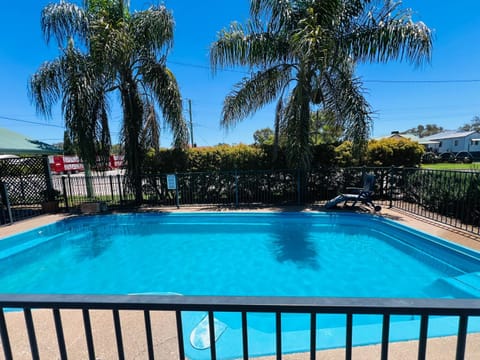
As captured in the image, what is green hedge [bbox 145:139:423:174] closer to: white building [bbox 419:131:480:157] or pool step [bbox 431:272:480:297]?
pool step [bbox 431:272:480:297]

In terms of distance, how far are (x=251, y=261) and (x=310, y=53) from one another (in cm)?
542

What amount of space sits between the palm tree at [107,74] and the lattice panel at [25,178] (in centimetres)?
313

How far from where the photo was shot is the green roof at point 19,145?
838 cm

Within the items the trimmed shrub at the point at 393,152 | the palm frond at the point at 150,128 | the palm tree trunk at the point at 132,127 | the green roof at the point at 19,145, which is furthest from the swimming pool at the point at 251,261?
the trimmed shrub at the point at 393,152

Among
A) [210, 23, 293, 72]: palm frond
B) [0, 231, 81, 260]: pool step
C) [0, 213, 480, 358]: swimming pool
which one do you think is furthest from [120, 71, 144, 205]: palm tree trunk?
[210, 23, 293, 72]: palm frond

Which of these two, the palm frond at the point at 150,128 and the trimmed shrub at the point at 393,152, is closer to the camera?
the palm frond at the point at 150,128

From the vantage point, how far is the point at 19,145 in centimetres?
898

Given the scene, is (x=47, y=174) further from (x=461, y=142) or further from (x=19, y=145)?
(x=461, y=142)

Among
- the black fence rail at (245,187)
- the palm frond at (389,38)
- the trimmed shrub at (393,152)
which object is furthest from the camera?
the trimmed shrub at (393,152)

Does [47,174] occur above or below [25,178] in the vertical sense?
above

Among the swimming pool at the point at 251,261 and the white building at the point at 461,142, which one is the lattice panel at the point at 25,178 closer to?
the swimming pool at the point at 251,261

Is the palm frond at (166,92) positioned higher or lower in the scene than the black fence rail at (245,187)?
higher

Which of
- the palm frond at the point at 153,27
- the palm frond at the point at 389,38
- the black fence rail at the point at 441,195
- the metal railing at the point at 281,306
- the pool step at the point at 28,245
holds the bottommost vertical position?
the pool step at the point at 28,245

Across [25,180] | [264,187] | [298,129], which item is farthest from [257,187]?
[25,180]
